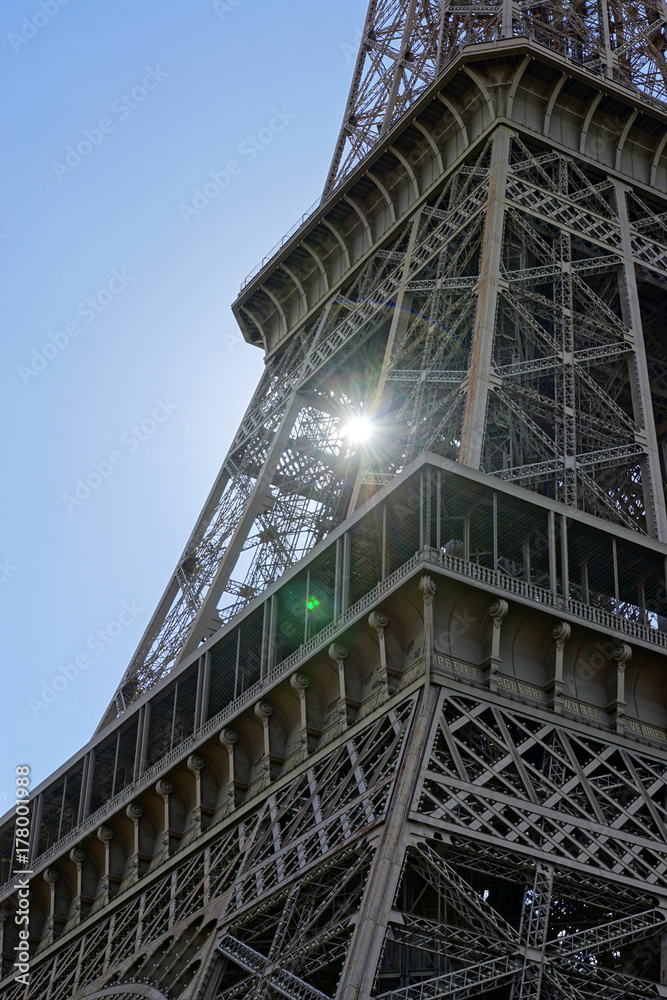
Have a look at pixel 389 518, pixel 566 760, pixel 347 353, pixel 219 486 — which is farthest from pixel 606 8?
pixel 566 760

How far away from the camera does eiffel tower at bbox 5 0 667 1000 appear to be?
22750 mm

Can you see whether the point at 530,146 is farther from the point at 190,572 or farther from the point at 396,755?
the point at 396,755

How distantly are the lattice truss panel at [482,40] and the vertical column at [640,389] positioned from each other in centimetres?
624

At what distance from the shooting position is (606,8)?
153ft

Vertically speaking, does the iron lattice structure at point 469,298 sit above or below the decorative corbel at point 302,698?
above

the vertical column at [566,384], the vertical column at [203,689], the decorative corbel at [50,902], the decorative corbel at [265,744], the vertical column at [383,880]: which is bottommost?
the vertical column at [383,880]

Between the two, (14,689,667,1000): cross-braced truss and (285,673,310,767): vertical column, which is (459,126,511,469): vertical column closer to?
(285,673,310,767): vertical column

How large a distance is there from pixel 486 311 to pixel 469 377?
2.70m

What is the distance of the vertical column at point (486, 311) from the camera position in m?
29.7

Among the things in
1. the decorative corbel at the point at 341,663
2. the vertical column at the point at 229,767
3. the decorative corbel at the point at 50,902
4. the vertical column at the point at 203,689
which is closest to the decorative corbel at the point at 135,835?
the vertical column at the point at 203,689

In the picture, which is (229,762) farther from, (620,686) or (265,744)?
(620,686)

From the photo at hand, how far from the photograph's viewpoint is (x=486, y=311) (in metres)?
33.9

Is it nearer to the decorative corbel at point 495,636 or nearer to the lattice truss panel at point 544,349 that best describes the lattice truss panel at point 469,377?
the lattice truss panel at point 544,349

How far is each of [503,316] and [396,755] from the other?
54.0ft
